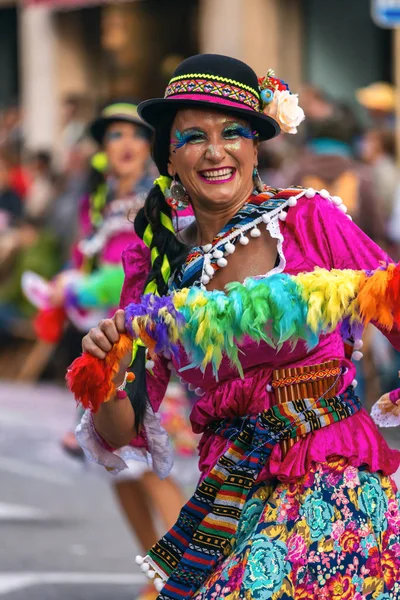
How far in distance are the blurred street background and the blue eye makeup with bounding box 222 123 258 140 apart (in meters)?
3.26

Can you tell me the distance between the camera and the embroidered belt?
149 inches

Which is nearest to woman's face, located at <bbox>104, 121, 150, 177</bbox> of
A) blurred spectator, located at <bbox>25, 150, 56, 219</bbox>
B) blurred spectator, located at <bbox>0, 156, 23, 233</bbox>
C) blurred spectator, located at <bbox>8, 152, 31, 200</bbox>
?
blurred spectator, located at <bbox>25, 150, 56, 219</bbox>

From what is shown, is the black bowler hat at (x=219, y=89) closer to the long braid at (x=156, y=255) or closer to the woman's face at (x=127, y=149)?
the long braid at (x=156, y=255)

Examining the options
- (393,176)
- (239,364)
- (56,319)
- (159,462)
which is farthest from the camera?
(393,176)

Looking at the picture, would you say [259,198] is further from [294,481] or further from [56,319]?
[56,319]

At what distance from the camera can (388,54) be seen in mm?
15570

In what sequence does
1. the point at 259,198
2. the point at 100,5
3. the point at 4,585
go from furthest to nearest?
1. the point at 100,5
2. the point at 4,585
3. the point at 259,198

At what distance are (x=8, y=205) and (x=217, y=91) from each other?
11846 millimetres

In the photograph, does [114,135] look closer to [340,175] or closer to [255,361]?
[340,175]

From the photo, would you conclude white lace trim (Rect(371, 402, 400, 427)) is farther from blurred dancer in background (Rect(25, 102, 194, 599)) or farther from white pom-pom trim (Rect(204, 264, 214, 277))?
blurred dancer in background (Rect(25, 102, 194, 599))

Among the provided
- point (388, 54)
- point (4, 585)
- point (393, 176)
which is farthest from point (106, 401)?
point (388, 54)

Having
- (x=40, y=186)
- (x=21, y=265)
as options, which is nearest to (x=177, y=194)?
(x=21, y=265)

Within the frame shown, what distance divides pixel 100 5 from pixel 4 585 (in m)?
14.3

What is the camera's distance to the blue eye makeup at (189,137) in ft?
13.0
